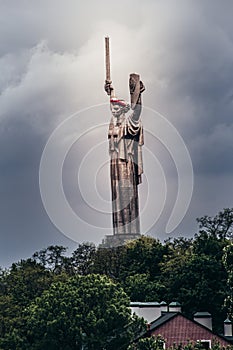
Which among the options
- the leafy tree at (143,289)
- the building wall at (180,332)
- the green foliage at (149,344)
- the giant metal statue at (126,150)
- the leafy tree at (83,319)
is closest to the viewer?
the green foliage at (149,344)

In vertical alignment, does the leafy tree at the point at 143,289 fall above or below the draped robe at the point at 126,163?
below

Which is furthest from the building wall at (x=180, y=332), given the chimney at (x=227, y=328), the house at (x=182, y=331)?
the chimney at (x=227, y=328)

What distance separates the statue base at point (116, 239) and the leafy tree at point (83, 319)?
18009 mm

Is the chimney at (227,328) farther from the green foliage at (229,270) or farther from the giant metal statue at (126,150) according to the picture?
the giant metal statue at (126,150)

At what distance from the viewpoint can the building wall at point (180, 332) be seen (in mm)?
51625

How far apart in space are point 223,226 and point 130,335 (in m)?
21.8

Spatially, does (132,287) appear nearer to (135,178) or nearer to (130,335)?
(130,335)

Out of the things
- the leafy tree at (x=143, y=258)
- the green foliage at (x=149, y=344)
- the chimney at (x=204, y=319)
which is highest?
the leafy tree at (x=143, y=258)

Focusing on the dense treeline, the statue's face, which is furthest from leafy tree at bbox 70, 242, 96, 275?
the statue's face

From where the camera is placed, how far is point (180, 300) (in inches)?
2281

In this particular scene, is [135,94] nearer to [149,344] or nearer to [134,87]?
[134,87]

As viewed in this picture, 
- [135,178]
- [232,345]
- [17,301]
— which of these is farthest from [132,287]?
[135,178]

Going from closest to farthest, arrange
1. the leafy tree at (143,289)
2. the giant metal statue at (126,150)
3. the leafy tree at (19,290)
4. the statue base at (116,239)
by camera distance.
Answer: the leafy tree at (19,290) < the leafy tree at (143,289) < the statue base at (116,239) < the giant metal statue at (126,150)

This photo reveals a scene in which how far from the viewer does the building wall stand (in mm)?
51625
